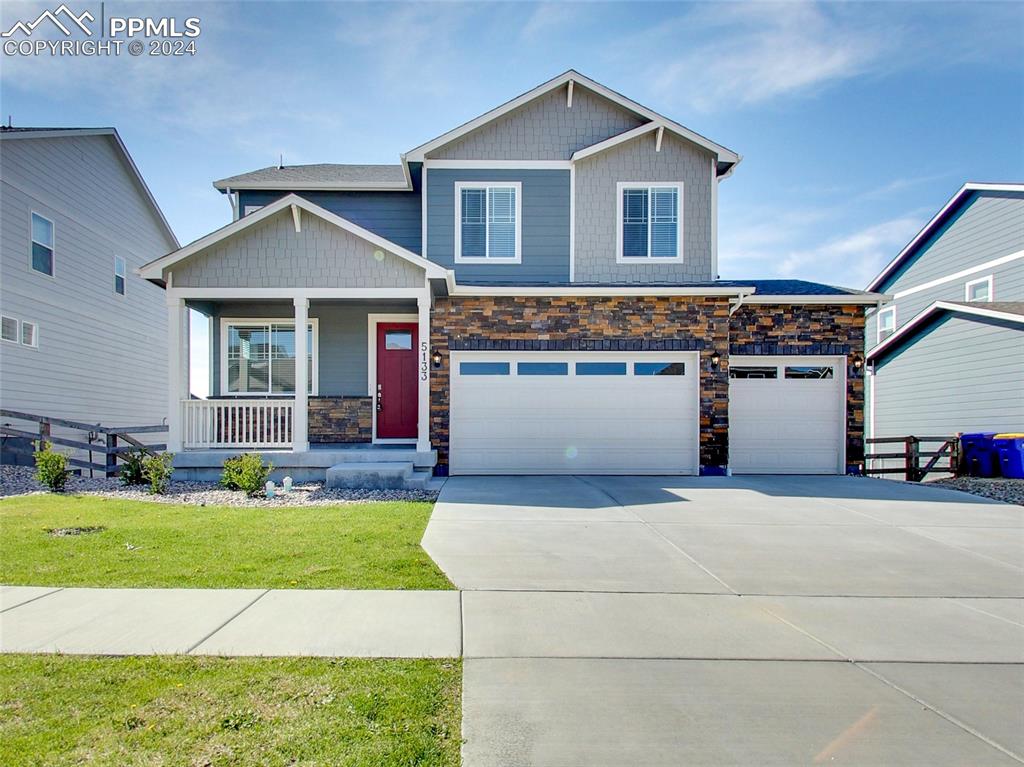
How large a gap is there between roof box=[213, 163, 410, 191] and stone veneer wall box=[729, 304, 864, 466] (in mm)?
8087

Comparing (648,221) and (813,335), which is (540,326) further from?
(813,335)

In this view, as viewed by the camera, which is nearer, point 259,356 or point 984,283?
point 259,356

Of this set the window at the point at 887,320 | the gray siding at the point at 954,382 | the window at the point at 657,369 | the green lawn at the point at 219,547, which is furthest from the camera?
the window at the point at 887,320

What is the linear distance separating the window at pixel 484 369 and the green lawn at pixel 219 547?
3905mm

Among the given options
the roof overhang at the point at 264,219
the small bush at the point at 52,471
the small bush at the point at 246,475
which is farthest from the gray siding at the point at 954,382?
the small bush at the point at 52,471

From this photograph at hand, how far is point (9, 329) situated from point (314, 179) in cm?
749

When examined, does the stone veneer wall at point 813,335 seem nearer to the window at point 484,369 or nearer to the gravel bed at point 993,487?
the gravel bed at point 993,487

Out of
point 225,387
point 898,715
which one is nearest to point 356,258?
point 225,387

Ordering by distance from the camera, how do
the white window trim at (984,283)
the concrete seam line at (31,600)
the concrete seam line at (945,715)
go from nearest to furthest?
1. the concrete seam line at (945,715)
2. the concrete seam line at (31,600)
3. the white window trim at (984,283)

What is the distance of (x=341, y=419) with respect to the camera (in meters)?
12.3

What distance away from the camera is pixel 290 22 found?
908cm

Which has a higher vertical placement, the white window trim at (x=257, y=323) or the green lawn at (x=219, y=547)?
the white window trim at (x=257, y=323)

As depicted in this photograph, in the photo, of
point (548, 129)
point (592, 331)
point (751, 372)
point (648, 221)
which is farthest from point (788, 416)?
point (548, 129)

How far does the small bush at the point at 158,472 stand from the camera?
9094 millimetres
